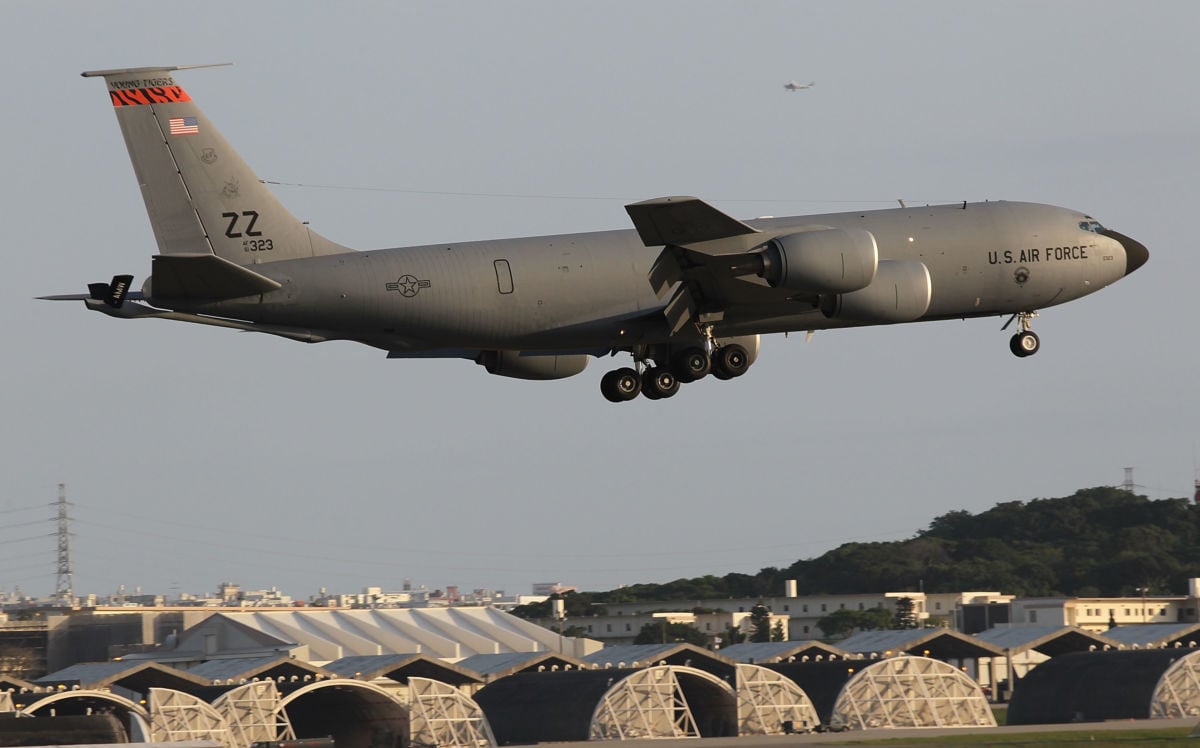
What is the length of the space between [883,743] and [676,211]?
28.0m

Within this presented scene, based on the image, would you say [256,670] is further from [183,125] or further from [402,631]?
[183,125]

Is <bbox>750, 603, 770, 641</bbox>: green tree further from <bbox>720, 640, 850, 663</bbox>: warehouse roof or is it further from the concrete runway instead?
the concrete runway

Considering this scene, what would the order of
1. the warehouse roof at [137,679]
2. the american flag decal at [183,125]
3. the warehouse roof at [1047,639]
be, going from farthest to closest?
the warehouse roof at [1047,639] < the warehouse roof at [137,679] < the american flag decal at [183,125]

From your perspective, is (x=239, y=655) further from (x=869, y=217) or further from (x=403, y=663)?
(x=869, y=217)

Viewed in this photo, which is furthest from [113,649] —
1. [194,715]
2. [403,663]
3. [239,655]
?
[194,715]

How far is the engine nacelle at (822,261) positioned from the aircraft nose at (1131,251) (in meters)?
11.1

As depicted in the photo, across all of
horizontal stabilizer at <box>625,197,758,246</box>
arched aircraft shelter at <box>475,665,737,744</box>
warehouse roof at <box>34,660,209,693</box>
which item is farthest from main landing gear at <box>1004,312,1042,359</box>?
warehouse roof at <box>34,660,209,693</box>

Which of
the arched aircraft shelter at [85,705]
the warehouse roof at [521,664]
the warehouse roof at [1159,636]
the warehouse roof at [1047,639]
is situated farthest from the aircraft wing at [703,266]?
the warehouse roof at [1159,636]

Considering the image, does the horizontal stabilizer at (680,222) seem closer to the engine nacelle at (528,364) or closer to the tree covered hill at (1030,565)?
the engine nacelle at (528,364)

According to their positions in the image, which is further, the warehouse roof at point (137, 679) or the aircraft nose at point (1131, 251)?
the warehouse roof at point (137, 679)

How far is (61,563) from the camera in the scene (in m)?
181

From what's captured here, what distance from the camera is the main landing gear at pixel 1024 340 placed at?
5250cm

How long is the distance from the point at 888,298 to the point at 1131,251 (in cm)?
1062

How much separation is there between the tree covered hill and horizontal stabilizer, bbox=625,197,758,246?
13426cm
